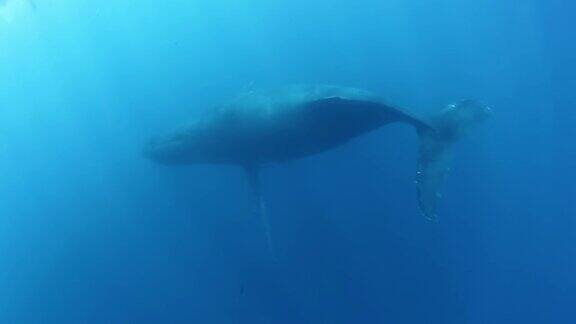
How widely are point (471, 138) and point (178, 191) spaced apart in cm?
913

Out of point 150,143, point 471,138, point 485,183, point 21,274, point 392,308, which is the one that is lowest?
point 392,308

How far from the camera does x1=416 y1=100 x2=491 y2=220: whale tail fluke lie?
10.4 metres

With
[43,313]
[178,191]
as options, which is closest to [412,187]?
[178,191]

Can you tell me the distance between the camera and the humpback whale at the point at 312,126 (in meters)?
10.5

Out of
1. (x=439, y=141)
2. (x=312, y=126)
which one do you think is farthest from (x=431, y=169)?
(x=312, y=126)

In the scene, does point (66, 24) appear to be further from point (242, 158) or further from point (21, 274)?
point (242, 158)

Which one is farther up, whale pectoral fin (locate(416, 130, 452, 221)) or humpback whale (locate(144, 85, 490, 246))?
humpback whale (locate(144, 85, 490, 246))

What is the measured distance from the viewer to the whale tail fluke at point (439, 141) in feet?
34.2

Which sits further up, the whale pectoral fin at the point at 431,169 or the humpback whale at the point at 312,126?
the humpback whale at the point at 312,126

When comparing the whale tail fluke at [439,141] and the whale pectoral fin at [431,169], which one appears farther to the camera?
the whale tail fluke at [439,141]

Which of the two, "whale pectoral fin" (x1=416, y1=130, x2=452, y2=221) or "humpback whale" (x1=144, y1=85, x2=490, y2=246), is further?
"humpback whale" (x1=144, y1=85, x2=490, y2=246)

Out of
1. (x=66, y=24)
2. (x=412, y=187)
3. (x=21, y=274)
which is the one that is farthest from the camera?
(x=66, y=24)

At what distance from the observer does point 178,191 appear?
17.6m

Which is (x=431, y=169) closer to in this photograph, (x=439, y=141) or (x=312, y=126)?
(x=439, y=141)
